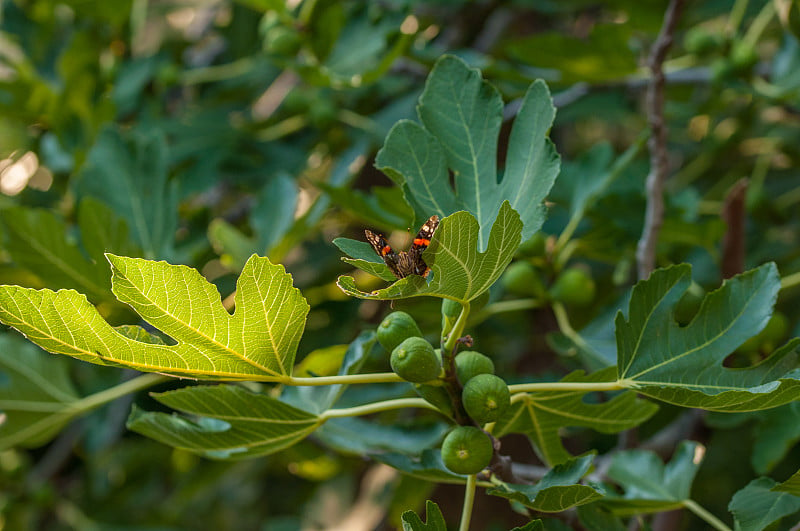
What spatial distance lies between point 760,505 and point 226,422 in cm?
62

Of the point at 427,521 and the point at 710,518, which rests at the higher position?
the point at 427,521

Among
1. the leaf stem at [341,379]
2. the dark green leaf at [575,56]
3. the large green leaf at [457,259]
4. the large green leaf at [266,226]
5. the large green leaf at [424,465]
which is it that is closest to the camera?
the large green leaf at [457,259]

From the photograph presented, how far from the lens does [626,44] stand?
1616mm

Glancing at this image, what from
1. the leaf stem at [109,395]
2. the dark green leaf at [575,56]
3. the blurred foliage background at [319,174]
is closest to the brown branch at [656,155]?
the blurred foliage background at [319,174]

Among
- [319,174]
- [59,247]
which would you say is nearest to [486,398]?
[59,247]

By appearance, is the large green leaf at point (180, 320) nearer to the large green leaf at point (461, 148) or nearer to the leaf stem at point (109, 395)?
the large green leaf at point (461, 148)

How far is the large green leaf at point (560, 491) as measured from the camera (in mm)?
759

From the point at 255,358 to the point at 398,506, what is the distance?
1308 millimetres

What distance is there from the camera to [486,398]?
0.79 metres

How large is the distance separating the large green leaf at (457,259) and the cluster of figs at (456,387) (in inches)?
3.1

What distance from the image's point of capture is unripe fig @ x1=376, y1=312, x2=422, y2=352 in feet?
2.74

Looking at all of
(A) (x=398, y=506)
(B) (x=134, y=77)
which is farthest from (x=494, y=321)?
(B) (x=134, y=77)

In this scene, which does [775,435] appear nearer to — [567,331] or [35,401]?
[567,331]

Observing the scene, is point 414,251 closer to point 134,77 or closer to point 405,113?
point 405,113
